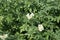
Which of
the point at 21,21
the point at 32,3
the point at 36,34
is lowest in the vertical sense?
the point at 36,34

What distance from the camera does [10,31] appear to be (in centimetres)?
456

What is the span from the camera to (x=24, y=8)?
14.9ft

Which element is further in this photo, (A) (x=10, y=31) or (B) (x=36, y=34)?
(A) (x=10, y=31)

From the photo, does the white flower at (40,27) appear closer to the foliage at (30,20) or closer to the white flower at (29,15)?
the foliage at (30,20)

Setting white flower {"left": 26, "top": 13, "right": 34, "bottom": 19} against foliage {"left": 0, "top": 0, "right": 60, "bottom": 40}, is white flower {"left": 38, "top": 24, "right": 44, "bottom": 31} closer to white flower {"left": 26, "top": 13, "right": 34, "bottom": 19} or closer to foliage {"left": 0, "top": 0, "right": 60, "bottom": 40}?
foliage {"left": 0, "top": 0, "right": 60, "bottom": 40}

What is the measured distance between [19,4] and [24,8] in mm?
122

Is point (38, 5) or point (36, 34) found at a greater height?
point (38, 5)

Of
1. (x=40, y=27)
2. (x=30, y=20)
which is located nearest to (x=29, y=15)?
(x=30, y=20)

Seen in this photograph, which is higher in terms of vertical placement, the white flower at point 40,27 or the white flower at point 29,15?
the white flower at point 29,15

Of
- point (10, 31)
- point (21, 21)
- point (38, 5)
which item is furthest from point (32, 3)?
point (10, 31)

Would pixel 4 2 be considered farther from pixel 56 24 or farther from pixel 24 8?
pixel 56 24

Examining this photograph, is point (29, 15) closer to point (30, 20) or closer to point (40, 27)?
point (30, 20)

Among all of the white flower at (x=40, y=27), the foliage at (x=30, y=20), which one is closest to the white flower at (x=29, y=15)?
the foliage at (x=30, y=20)

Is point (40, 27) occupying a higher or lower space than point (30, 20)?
lower
